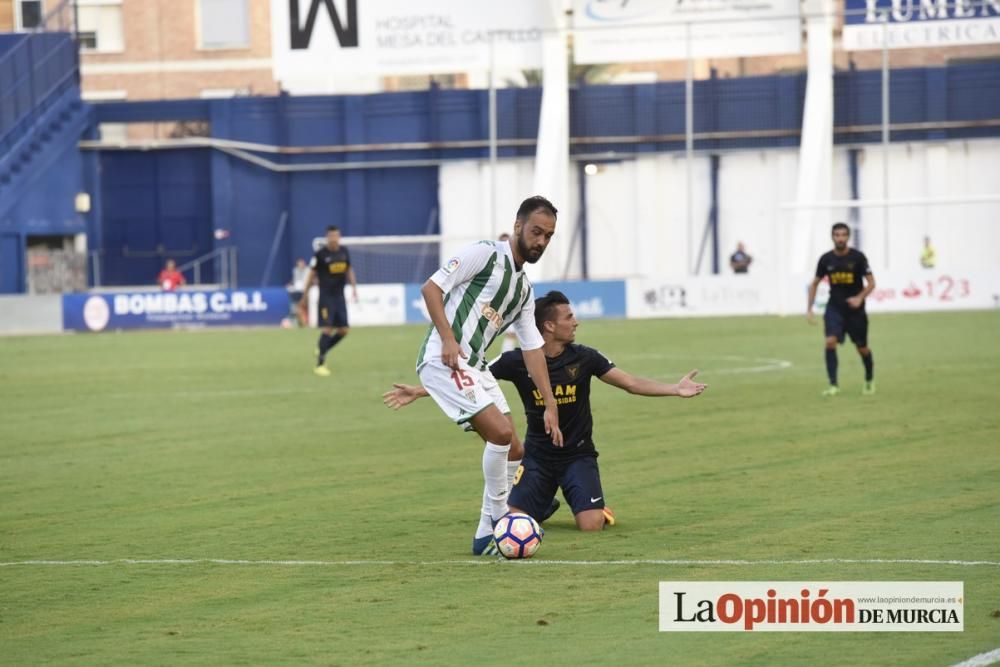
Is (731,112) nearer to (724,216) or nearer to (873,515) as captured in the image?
(724,216)

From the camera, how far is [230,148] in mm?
57219

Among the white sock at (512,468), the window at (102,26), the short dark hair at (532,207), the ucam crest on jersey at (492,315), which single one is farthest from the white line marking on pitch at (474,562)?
the window at (102,26)

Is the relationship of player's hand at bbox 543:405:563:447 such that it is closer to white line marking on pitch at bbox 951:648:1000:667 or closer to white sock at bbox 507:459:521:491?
white sock at bbox 507:459:521:491

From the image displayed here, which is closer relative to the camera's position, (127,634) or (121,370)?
(127,634)

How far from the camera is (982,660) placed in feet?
23.3

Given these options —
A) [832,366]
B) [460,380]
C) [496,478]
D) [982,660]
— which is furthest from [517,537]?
[832,366]

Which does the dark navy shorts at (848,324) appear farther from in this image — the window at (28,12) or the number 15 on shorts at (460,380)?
the window at (28,12)

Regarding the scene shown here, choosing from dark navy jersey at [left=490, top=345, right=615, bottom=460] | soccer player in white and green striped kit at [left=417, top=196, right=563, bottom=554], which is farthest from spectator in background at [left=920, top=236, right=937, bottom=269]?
soccer player in white and green striped kit at [left=417, top=196, right=563, bottom=554]

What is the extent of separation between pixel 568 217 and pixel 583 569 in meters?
43.8

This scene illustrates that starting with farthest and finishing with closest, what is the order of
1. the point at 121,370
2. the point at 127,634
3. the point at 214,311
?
the point at 214,311 → the point at 121,370 → the point at 127,634

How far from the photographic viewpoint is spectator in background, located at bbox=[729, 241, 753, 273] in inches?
1967

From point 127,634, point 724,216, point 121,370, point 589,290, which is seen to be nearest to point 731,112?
point 724,216

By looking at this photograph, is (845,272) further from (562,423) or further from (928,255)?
(928,255)

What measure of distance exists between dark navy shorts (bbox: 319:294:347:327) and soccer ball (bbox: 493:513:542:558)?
1806cm
